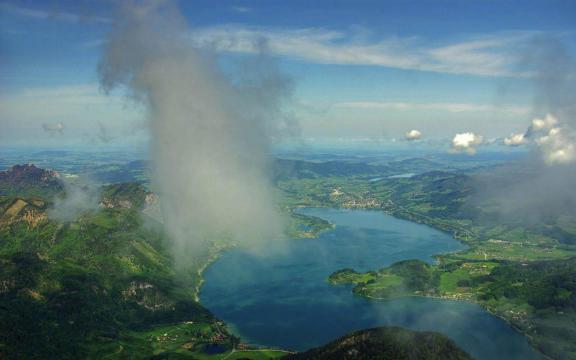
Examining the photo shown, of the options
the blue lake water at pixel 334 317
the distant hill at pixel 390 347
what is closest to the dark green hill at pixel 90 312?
the blue lake water at pixel 334 317

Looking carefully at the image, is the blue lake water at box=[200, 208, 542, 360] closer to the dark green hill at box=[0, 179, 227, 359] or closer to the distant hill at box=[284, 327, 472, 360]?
the dark green hill at box=[0, 179, 227, 359]

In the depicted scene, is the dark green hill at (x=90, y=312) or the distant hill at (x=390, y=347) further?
the dark green hill at (x=90, y=312)

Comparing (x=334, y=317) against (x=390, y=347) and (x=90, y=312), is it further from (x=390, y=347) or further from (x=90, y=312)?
(x=90, y=312)

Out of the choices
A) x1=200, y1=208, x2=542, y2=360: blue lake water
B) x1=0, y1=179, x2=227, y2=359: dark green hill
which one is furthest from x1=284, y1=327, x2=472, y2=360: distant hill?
x1=0, y1=179, x2=227, y2=359: dark green hill

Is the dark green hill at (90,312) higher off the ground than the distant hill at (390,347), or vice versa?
the distant hill at (390,347)

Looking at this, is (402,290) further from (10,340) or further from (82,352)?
(10,340)

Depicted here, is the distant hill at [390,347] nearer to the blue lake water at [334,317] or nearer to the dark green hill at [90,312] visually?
the blue lake water at [334,317]

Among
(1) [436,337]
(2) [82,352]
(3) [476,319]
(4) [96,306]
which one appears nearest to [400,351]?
(1) [436,337]

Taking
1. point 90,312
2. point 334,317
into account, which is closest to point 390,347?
point 334,317
